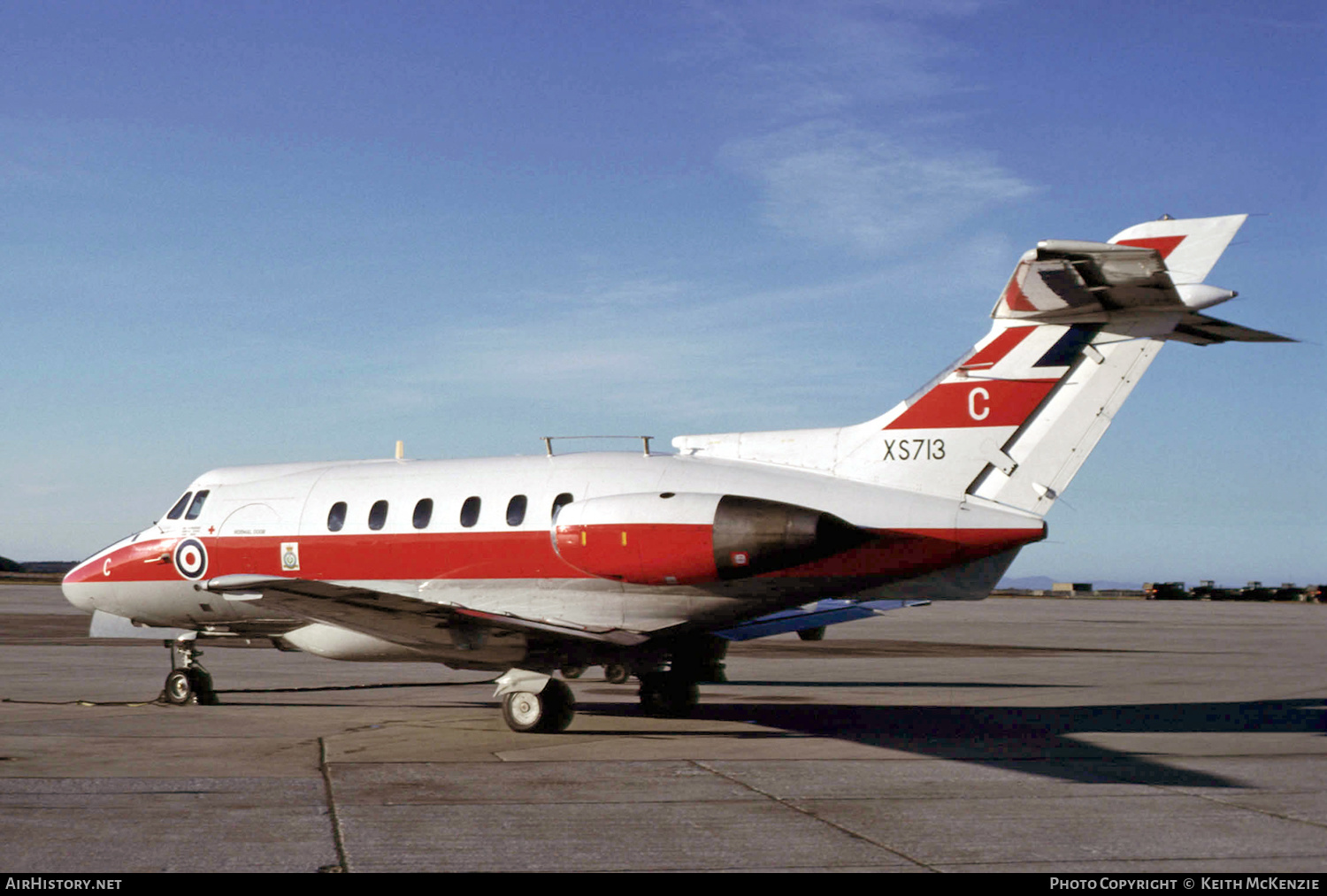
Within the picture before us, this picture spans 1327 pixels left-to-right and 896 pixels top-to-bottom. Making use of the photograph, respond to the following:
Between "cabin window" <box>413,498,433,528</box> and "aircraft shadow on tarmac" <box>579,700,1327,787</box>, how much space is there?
11.4 feet

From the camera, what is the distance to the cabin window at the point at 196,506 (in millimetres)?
17156

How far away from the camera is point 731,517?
12.6 metres

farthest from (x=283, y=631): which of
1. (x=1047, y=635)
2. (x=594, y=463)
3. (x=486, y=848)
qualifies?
(x=1047, y=635)

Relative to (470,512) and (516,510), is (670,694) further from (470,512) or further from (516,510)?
(470,512)

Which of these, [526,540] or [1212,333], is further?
[526,540]

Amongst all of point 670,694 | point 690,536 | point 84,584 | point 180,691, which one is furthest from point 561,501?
point 84,584

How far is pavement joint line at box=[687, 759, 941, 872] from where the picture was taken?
24.5ft

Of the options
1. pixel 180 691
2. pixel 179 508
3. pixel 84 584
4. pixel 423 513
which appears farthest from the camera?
pixel 84 584

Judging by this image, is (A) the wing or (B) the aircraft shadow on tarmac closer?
(B) the aircraft shadow on tarmac

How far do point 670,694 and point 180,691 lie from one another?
21.8 ft

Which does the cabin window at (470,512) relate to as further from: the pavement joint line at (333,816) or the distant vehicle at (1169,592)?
the distant vehicle at (1169,592)

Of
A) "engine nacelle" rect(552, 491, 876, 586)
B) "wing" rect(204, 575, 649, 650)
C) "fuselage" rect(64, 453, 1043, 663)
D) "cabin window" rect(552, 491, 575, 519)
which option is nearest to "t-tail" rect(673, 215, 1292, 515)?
"fuselage" rect(64, 453, 1043, 663)

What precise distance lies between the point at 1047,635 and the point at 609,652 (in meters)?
25.1

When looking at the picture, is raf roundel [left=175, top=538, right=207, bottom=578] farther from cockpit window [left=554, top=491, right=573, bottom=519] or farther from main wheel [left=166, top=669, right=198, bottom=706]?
cockpit window [left=554, top=491, right=573, bottom=519]
